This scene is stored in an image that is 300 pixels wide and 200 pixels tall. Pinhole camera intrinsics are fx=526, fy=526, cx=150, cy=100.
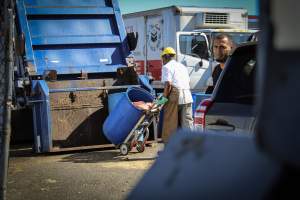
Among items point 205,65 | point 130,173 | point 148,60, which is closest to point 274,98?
point 130,173

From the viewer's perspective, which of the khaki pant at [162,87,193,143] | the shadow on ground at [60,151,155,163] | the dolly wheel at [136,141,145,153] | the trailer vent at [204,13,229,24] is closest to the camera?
the shadow on ground at [60,151,155,163]

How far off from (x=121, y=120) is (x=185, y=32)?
640 cm

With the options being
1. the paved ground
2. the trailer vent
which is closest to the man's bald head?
the paved ground

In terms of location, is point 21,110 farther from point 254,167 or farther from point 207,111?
point 254,167

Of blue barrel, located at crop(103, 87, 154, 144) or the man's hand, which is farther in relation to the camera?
the man's hand

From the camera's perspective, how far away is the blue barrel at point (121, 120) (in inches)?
293

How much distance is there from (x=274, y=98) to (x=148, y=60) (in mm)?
13962

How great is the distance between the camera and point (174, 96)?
7879 millimetres

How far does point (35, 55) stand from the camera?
8125 mm

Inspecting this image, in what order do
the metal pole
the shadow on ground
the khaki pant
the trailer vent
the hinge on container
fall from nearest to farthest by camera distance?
the metal pole, the shadow on ground, the khaki pant, the hinge on container, the trailer vent

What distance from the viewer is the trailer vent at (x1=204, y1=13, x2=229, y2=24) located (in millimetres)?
14232

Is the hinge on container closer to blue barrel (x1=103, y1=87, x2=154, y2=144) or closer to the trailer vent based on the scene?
Result: blue barrel (x1=103, y1=87, x2=154, y2=144)

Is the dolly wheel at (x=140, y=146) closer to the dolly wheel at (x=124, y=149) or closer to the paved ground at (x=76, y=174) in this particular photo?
the paved ground at (x=76, y=174)

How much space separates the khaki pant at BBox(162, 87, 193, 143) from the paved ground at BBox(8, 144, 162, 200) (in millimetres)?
390
